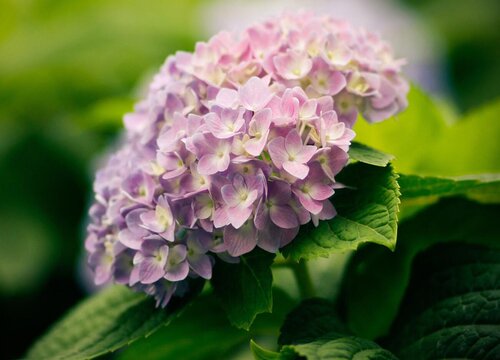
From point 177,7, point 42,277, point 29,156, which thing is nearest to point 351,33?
point 42,277

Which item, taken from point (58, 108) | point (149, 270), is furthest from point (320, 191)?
point (58, 108)

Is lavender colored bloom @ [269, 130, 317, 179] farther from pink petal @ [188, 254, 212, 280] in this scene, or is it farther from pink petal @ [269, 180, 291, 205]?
pink petal @ [188, 254, 212, 280]

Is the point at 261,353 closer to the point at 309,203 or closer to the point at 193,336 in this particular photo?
the point at 309,203

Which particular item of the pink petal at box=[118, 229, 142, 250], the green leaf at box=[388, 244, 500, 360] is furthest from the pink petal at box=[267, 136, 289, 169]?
the green leaf at box=[388, 244, 500, 360]

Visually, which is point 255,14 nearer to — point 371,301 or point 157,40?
point 157,40

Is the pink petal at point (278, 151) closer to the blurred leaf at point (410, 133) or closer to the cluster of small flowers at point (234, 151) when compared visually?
the cluster of small flowers at point (234, 151)

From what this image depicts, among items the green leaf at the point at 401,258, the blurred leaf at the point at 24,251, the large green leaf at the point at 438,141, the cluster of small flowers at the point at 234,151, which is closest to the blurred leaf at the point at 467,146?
the large green leaf at the point at 438,141
